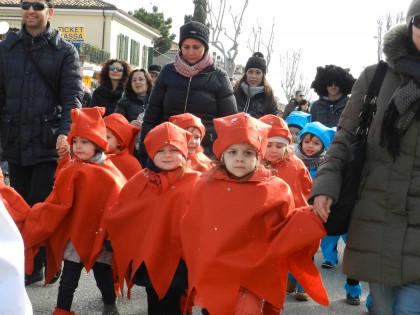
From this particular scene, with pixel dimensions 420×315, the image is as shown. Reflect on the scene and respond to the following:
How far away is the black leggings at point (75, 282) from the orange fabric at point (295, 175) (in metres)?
1.56

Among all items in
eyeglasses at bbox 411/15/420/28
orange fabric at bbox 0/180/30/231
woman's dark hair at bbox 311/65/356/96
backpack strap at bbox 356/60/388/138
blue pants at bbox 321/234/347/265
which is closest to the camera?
eyeglasses at bbox 411/15/420/28

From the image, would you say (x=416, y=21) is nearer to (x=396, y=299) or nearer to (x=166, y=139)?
(x=396, y=299)

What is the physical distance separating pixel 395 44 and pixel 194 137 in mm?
2737

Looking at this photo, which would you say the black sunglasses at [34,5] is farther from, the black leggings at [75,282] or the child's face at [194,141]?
the black leggings at [75,282]

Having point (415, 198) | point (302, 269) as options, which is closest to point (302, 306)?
point (302, 269)

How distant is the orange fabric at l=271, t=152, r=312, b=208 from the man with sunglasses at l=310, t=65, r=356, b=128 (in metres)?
2.95

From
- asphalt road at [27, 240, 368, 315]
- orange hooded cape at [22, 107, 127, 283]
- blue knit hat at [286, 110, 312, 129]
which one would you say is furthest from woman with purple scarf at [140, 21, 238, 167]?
blue knit hat at [286, 110, 312, 129]

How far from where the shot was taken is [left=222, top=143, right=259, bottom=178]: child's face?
436cm

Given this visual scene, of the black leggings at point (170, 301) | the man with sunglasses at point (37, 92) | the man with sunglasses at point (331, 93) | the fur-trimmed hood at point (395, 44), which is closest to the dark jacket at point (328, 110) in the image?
the man with sunglasses at point (331, 93)

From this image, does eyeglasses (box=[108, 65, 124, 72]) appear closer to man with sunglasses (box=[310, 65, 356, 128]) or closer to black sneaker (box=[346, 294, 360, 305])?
man with sunglasses (box=[310, 65, 356, 128])

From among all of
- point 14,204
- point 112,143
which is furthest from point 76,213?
point 112,143

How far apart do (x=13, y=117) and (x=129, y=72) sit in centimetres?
297

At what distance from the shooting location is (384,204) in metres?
3.60

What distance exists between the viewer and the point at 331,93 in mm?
9148
